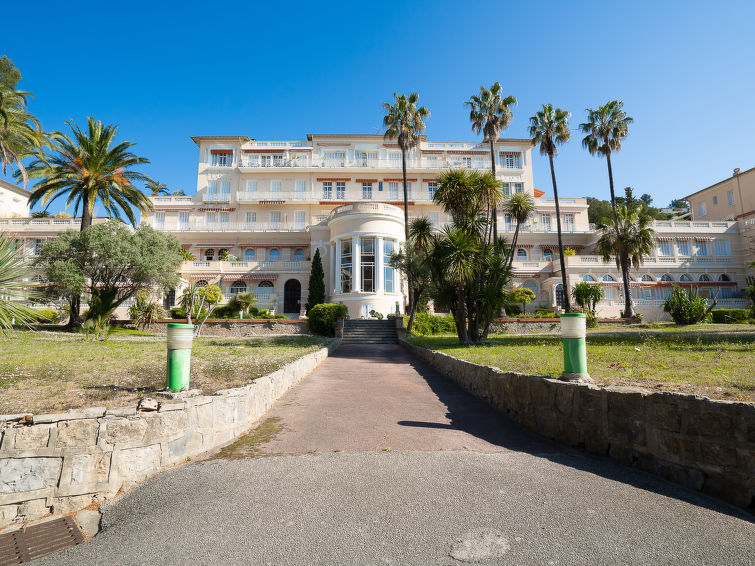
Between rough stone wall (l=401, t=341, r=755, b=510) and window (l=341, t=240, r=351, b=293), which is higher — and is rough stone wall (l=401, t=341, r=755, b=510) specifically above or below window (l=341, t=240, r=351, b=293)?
below

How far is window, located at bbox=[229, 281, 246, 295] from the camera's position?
34.7 m

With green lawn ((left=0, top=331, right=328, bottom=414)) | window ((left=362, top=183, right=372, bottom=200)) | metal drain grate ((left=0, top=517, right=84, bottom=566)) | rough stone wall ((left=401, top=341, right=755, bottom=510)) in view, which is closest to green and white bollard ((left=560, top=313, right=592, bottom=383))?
rough stone wall ((left=401, top=341, right=755, bottom=510))

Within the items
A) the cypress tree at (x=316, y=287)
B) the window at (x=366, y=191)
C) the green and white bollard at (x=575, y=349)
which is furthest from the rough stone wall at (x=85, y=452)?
the window at (x=366, y=191)

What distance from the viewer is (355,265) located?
90.9 ft

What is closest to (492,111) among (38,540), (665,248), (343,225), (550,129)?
(550,129)

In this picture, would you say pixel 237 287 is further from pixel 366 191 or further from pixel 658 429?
pixel 658 429

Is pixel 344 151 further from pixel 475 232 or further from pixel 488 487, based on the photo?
pixel 488 487

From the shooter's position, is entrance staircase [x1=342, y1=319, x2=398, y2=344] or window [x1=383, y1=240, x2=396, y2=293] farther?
window [x1=383, y1=240, x2=396, y2=293]

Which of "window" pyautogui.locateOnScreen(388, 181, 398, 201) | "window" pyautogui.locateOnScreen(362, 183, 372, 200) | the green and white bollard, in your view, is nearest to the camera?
the green and white bollard

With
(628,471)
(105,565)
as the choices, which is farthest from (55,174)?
(628,471)

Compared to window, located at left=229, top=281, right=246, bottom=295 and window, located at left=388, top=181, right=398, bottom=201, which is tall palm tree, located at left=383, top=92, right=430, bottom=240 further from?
window, located at left=229, top=281, right=246, bottom=295

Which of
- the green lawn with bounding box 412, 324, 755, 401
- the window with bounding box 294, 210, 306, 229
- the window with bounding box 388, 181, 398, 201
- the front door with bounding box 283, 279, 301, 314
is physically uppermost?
the window with bounding box 388, 181, 398, 201

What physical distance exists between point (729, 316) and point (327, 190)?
112 ft

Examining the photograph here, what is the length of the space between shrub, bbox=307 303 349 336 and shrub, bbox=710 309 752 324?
Result: 25167mm
